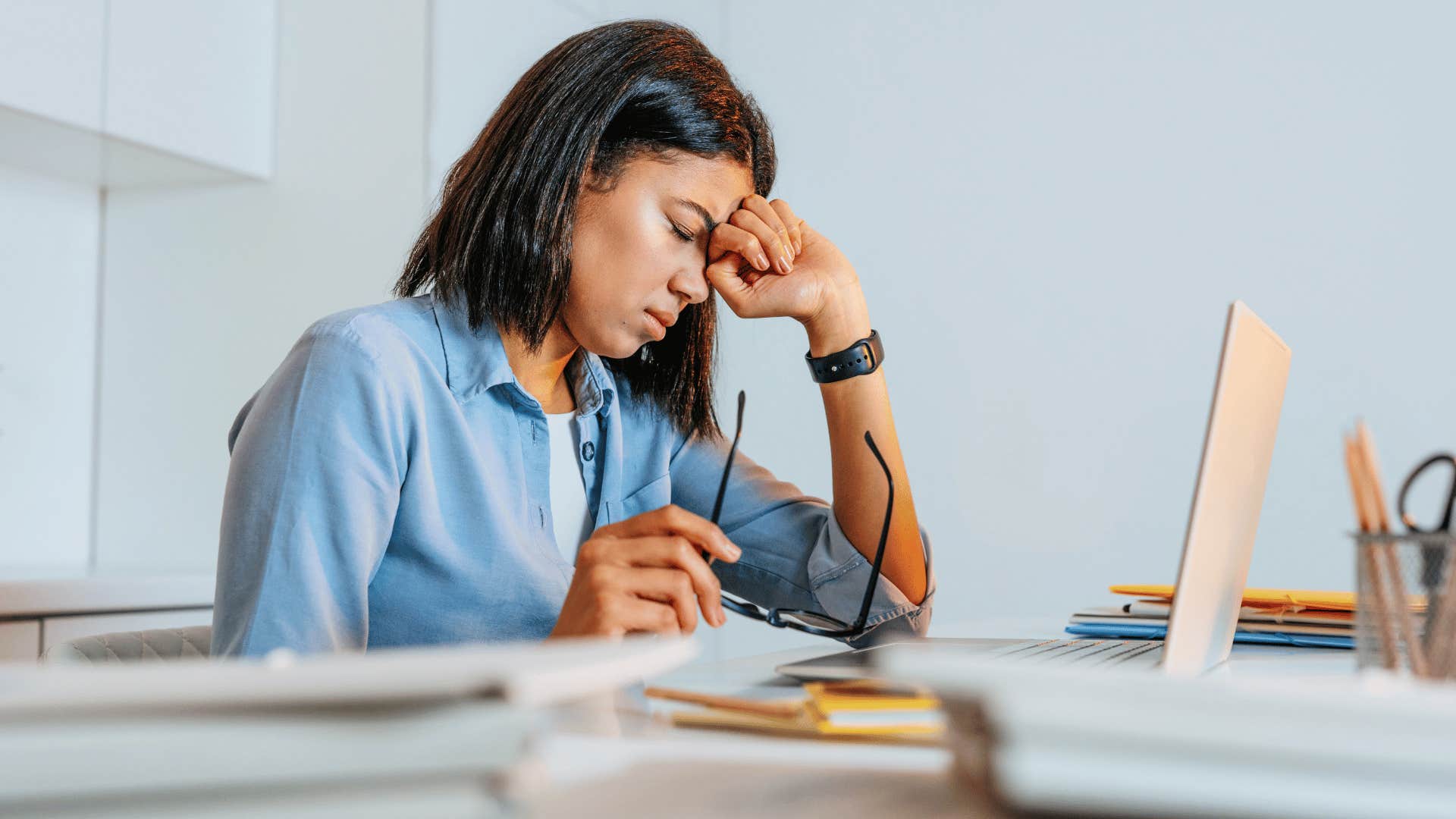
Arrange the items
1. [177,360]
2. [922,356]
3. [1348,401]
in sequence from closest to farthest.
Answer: [177,360] < [1348,401] < [922,356]

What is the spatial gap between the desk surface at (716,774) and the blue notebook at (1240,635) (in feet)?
1.99

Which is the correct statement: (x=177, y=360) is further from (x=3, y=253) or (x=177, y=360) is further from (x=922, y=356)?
(x=922, y=356)

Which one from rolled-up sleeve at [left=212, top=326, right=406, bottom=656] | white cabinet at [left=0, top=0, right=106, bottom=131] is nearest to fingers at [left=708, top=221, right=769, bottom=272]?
rolled-up sleeve at [left=212, top=326, right=406, bottom=656]

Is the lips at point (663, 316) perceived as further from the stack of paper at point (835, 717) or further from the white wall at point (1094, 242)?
the white wall at point (1094, 242)

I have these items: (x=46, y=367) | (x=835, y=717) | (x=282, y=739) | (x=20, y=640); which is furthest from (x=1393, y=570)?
(x=46, y=367)

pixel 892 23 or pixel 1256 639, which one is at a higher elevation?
pixel 892 23

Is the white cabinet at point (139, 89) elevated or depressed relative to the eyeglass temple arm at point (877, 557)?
elevated

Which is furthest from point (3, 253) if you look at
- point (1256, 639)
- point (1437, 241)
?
point (1437, 241)

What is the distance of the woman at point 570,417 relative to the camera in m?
0.95

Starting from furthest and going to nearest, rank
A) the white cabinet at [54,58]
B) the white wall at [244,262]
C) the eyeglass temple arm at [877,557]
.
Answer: the white wall at [244,262], the white cabinet at [54,58], the eyeglass temple arm at [877,557]

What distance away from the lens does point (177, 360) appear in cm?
242

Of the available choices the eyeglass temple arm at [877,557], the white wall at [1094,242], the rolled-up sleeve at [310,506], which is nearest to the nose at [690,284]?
the eyeglass temple arm at [877,557]

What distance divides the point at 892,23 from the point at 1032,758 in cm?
294

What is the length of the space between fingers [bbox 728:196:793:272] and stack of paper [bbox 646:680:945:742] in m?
Answer: 0.76
